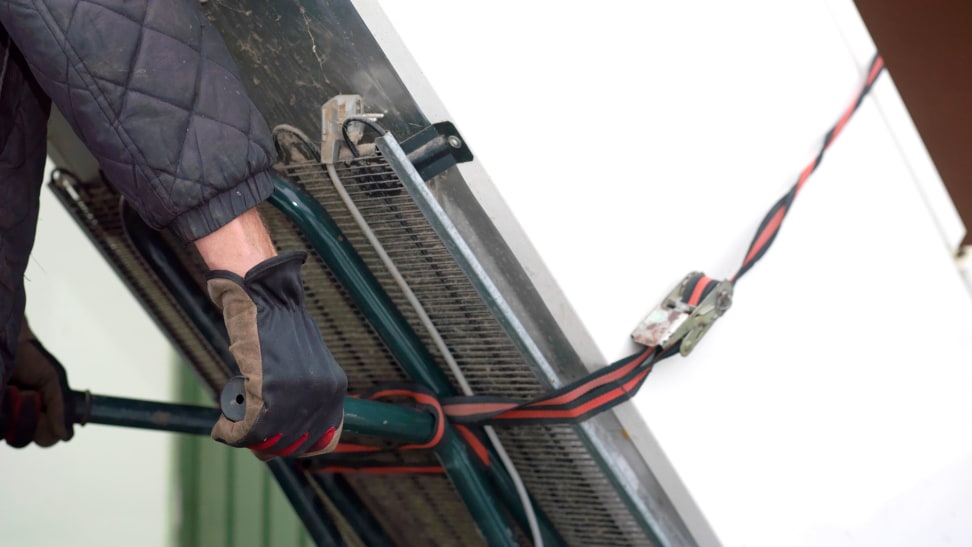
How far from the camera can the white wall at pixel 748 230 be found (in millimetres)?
1336

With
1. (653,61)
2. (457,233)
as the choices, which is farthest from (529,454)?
(653,61)

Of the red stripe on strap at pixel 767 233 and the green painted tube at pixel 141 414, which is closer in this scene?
the red stripe on strap at pixel 767 233

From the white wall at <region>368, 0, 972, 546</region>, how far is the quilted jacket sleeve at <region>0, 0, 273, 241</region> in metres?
0.23

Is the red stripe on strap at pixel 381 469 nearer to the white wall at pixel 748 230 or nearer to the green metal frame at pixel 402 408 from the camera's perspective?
the green metal frame at pixel 402 408

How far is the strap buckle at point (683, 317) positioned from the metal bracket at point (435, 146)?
0.34 m

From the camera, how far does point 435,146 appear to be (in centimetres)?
131

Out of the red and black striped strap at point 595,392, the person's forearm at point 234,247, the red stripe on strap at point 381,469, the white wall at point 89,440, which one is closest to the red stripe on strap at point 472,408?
the red and black striped strap at point 595,392

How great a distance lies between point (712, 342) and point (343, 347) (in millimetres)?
570

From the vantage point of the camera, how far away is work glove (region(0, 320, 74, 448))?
1.67 metres

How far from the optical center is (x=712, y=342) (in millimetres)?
1520

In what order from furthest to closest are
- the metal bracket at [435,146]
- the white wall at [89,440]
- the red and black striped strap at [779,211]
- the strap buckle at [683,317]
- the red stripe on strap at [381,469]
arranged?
1. the white wall at [89,440]
2. the red stripe on strap at [381,469]
3. the red and black striped strap at [779,211]
4. the strap buckle at [683,317]
5. the metal bracket at [435,146]

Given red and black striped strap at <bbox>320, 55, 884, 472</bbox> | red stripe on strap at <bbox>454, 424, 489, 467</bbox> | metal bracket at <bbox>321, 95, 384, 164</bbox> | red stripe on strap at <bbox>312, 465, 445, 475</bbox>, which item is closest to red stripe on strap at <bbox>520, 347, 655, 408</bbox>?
red and black striped strap at <bbox>320, 55, 884, 472</bbox>

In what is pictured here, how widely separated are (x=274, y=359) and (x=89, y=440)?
2094 millimetres

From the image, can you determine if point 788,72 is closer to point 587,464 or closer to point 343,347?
point 587,464
